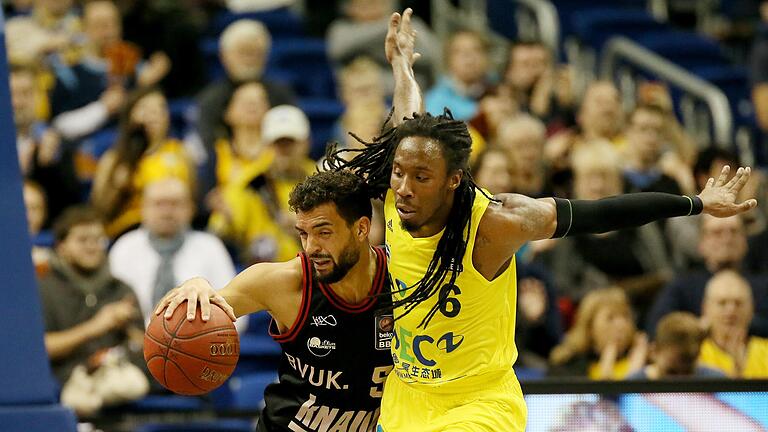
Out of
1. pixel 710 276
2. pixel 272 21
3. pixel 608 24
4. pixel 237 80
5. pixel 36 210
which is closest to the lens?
pixel 710 276

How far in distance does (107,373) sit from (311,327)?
7.99 feet

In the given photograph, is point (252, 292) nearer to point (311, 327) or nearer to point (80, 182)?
point (311, 327)

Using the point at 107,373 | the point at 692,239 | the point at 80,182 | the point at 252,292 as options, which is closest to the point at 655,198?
the point at 252,292

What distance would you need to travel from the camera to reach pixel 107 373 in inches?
285

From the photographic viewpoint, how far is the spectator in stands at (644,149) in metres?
9.01

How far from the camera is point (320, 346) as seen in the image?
5.16m

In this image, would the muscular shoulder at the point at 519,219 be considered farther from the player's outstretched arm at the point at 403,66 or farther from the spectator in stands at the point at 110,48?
the spectator in stands at the point at 110,48

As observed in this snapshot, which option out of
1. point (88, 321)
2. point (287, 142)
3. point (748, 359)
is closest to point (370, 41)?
point (287, 142)

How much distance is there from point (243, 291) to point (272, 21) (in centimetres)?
662

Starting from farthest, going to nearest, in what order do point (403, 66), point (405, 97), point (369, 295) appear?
1. point (403, 66)
2. point (405, 97)
3. point (369, 295)

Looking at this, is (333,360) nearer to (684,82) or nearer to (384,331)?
(384,331)

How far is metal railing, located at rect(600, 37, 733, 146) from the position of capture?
10.5 metres

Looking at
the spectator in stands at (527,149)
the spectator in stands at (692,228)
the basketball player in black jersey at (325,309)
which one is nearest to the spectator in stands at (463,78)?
the spectator in stands at (527,149)

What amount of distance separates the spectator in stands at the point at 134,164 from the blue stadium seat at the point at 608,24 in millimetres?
4148
